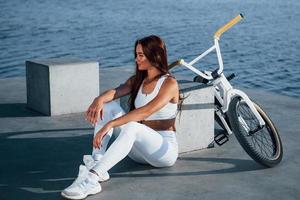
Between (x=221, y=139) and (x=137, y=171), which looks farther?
(x=221, y=139)

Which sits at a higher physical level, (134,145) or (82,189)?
(134,145)

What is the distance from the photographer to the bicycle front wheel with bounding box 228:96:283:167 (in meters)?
6.12

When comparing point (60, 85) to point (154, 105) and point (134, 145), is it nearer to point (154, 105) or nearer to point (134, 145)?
point (134, 145)

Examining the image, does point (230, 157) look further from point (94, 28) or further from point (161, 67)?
point (94, 28)

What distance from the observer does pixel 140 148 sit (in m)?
5.69

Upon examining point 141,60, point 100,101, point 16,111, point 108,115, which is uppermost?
point 141,60

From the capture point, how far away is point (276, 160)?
635 centimetres

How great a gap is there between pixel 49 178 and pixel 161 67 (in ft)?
5.11

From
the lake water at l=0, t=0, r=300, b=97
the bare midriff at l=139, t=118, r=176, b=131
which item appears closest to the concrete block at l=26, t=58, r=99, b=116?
the bare midriff at l=139, t=118, r=176, b=131

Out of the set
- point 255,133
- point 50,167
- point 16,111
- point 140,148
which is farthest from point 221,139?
point 16,111

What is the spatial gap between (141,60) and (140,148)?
0.82 m

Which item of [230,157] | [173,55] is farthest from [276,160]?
[173,55]

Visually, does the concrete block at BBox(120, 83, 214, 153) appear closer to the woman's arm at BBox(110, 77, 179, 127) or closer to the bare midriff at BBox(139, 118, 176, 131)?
the bare midriff at BBox(139, 118, 176, 131)

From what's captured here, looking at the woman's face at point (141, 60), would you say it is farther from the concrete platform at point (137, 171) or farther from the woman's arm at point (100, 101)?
the concrete platform at point (137, 171)
